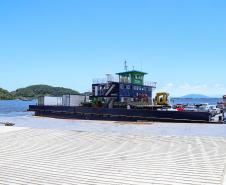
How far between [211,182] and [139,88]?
103ft

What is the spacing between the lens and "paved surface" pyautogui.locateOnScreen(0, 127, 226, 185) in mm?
7781

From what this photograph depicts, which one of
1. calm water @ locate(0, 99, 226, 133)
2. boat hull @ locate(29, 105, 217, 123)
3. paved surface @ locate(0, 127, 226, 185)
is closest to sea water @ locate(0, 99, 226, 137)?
calm water @ locate(0, 99, 226, 133)

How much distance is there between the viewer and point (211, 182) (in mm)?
7395

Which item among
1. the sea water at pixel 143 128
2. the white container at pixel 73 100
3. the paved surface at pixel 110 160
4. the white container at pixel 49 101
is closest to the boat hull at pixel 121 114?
Result: the white container at pixel 49 101

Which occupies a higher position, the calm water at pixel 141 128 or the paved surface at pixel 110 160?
the calm water at pixel 141 128

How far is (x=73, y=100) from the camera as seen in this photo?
129 feet

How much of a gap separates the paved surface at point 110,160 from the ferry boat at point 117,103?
16.6 metres

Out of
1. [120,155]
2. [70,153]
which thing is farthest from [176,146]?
[70,153]

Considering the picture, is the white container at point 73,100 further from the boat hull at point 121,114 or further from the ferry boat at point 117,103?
the boat hull at point 121,114

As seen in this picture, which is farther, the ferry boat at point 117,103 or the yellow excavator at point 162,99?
the yellow excavator at point 162,99

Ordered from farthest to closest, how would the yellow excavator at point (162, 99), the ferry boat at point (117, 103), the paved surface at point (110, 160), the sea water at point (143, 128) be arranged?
1. the yellow excavator at point (162, 99)
2. the ferry boat at point (117, 103)
3. the sea water at point (143, 128)
4. the paved surface at point (110, 160)

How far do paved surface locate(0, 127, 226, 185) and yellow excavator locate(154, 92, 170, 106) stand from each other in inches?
953

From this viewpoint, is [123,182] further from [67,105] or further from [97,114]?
[67,105]

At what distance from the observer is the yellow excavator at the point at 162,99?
38188 millimetres
